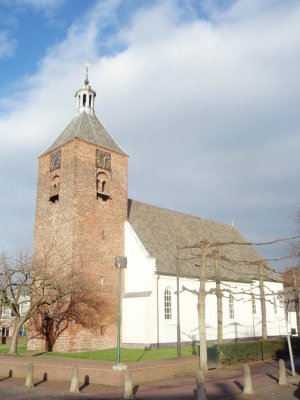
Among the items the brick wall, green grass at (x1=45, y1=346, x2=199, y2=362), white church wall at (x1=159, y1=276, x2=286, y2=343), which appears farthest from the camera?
white church wall at (x1=159, y1=276, x2=286, y2=343)

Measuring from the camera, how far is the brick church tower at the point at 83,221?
29844 millimetres

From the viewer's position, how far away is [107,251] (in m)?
32.5

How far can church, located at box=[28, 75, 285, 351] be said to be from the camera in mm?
30297

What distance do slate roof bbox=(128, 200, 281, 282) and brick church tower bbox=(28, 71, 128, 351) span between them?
107 inches

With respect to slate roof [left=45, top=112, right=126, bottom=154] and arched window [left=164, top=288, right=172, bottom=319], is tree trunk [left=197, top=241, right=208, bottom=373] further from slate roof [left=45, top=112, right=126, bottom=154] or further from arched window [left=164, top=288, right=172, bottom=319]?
slate roof [left=45, top=112, right=126, bottom=154]

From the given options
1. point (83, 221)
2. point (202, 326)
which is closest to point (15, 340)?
point (83, 221)

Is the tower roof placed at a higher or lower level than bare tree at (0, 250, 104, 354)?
higher

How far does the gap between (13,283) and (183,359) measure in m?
12.5

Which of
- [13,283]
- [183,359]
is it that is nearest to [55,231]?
[13,283]

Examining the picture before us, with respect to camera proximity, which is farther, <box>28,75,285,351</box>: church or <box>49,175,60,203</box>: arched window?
<box>49,175,60,203</box>: arched window

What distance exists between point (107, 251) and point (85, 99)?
49.0ft

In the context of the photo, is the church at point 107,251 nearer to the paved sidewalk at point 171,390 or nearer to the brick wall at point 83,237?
the brick wall at point 83,237

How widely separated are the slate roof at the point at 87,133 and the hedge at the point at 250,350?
62.2 ft

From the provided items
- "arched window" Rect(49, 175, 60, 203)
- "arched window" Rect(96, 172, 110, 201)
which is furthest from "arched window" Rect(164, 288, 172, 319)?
"arched window" Rect(49, 175, 60, 203)
